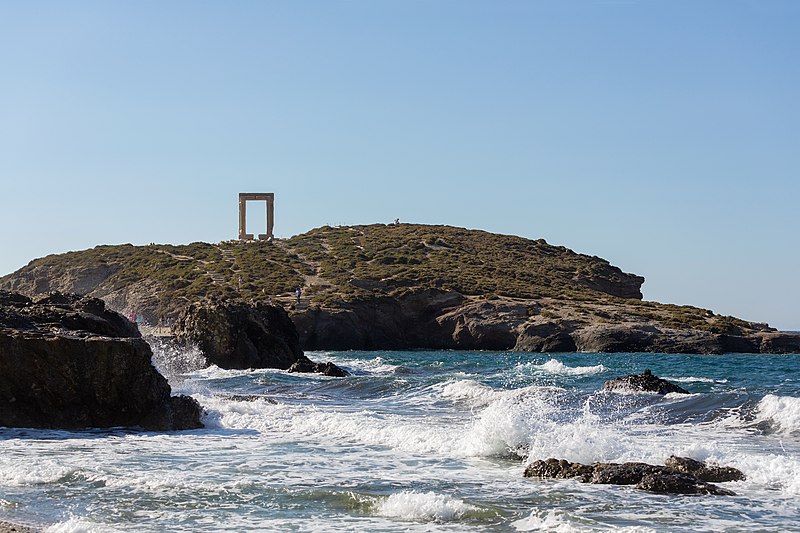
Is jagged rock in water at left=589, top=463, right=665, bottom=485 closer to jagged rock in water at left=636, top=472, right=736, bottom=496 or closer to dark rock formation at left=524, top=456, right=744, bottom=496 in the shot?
dark rock formation at left=524, top=456, right=744, bottom=496

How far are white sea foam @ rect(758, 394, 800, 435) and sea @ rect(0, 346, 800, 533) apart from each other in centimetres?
5

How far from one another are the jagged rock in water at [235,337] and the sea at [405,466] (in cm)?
1620

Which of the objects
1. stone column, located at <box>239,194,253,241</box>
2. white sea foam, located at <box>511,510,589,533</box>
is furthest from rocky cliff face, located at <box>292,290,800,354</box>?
white sea foam, located at <box>511,510,589,533</box>

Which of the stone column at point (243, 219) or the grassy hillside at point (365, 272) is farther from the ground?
the stone column at point (243, 219)

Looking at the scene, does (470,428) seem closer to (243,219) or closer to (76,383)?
(76,383)

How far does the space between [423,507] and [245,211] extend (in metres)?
109

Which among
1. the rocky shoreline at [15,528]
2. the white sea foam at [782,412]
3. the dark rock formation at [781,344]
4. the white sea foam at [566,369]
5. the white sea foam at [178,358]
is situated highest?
the dark rock formation at [781,344]

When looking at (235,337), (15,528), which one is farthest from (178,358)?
(15,528)

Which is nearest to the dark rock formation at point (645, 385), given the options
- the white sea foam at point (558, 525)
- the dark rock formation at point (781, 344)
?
the white sea foam at point (558, 525)

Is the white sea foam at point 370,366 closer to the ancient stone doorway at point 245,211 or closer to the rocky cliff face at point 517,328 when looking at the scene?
the rocky cliff face at point 517,328

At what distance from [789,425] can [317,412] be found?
415 inches

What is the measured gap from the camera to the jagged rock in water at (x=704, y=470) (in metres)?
14.5

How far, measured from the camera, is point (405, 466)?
1622 cm

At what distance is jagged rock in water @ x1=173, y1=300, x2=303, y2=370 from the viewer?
141ft
